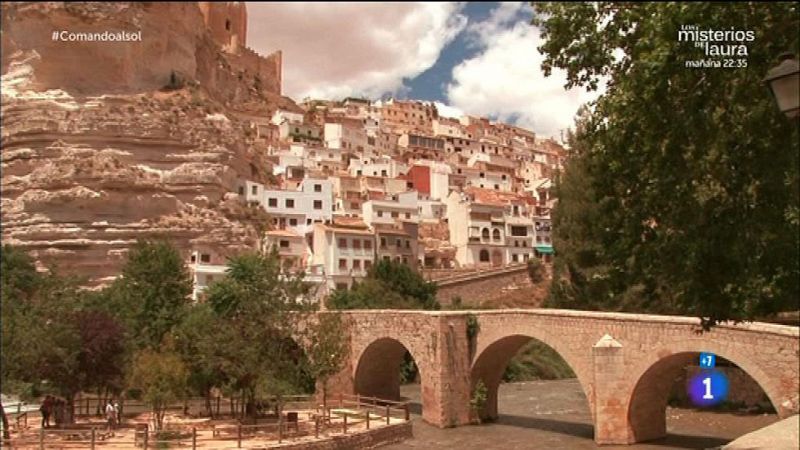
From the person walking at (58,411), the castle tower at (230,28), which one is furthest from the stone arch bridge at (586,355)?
the castle tower at (230,28)

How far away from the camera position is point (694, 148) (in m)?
7.75

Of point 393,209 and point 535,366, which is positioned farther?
point 393,209

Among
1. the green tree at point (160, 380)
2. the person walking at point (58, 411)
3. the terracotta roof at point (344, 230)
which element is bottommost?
the person walking at point (58, 411)

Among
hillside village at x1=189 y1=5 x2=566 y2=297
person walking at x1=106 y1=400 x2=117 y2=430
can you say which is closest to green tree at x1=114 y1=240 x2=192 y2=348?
hillside village at x1=189 y1=5 x2=566 y2=297

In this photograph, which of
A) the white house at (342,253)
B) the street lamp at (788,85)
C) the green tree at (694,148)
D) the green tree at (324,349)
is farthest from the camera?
the white house at (342,253)

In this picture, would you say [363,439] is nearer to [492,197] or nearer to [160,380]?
[160,380]

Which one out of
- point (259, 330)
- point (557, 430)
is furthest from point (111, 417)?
point (557, 430)

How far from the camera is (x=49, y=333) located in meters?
19.9

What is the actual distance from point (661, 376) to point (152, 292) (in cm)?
1968

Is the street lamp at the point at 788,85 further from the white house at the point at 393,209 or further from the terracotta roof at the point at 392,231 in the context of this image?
the white house at the point at 393,209

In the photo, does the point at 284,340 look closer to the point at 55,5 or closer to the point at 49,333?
the point at 49,333

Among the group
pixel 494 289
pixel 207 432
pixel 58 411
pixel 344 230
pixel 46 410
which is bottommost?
pixel 207 432

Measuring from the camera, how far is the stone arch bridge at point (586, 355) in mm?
14898

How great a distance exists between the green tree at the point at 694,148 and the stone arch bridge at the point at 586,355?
22.7ft
